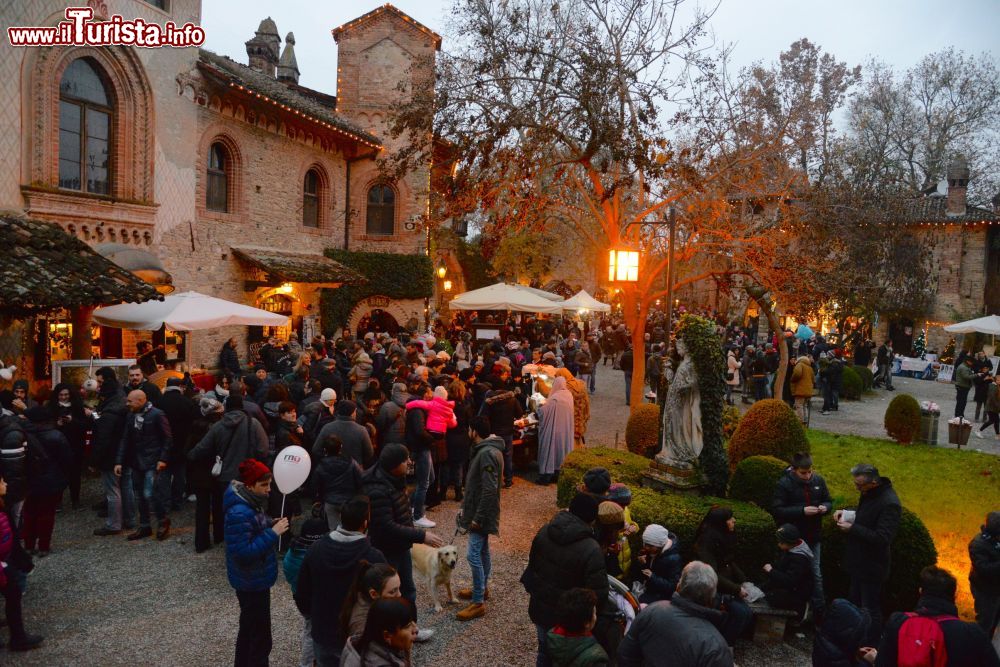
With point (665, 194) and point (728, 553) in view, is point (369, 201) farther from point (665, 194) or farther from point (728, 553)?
point (728, 553)

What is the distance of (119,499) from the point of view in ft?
24.0

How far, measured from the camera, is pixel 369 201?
826 inches

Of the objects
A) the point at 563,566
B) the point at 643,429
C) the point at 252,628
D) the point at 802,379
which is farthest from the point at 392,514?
the point at 802,379

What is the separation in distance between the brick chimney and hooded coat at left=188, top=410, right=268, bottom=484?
109 feet

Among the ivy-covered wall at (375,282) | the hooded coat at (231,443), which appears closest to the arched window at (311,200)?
the ivy-covered wall at (375,282)

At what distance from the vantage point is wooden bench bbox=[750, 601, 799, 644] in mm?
5520

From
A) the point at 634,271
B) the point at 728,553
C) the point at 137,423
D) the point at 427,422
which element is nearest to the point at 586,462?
the point at 427,422

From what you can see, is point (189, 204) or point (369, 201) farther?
point (369, 201)

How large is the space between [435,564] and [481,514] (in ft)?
2.04

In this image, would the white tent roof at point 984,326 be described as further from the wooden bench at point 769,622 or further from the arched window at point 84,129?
the arched window at point 84,129

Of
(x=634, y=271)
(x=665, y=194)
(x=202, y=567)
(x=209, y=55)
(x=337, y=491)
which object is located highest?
(x=209, y=55)

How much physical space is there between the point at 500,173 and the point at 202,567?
359 inches

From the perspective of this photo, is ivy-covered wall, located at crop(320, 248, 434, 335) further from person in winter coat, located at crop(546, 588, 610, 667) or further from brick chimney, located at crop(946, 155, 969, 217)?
brick chimney, located at crop(946, 155, 969, 217)

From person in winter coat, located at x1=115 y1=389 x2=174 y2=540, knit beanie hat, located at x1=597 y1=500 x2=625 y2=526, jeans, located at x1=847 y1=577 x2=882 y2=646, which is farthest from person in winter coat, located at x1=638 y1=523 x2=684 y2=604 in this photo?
person in winter coat, located at x1=115 y1=389 x2=174 y2=540
